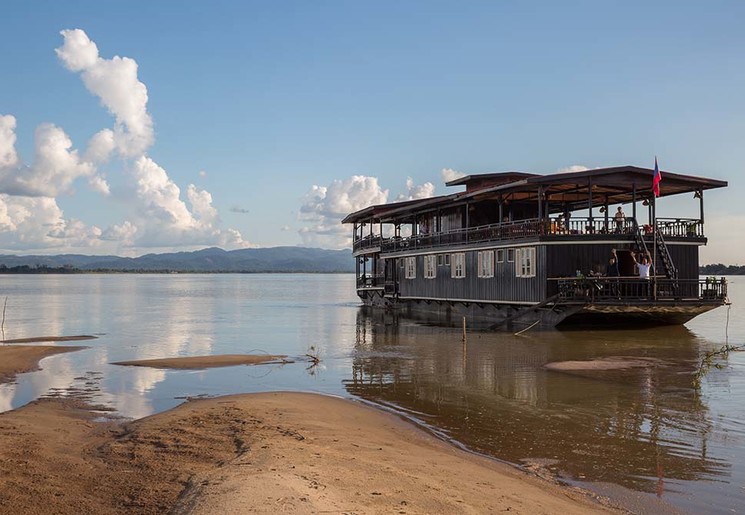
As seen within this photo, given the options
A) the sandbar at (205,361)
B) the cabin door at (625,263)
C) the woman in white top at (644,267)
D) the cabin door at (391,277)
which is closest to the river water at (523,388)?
the sandbar at (205,361)

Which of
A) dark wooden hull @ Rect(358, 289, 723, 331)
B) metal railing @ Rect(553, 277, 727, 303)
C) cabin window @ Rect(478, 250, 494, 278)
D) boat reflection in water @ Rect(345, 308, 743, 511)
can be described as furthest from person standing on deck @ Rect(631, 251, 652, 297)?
cabin window @ Rect(478, 250, 494, 278)

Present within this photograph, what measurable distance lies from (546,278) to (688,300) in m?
6.10

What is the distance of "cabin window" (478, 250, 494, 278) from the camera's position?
3525 centimetres

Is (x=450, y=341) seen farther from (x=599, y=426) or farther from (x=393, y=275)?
(x=393, y=275)

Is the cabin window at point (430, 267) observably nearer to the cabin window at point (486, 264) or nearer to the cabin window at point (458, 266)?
the cabin window at point (458, 266)

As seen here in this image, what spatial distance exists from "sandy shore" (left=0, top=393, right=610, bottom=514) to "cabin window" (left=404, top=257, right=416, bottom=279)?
109 ft

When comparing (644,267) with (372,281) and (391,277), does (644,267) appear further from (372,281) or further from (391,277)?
(372,281)

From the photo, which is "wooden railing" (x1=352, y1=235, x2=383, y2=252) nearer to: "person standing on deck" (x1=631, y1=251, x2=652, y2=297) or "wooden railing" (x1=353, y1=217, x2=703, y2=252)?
"wooden railing" (x1=353, y1=217, x2=703, y2=252)

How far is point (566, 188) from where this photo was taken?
36.2 metres

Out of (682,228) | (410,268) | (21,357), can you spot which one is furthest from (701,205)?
(21,357)

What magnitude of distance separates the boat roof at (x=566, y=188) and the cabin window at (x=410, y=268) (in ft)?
11.2

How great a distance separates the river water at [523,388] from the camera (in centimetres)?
997

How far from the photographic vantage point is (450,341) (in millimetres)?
28391

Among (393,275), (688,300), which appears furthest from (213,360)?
(393,275)
